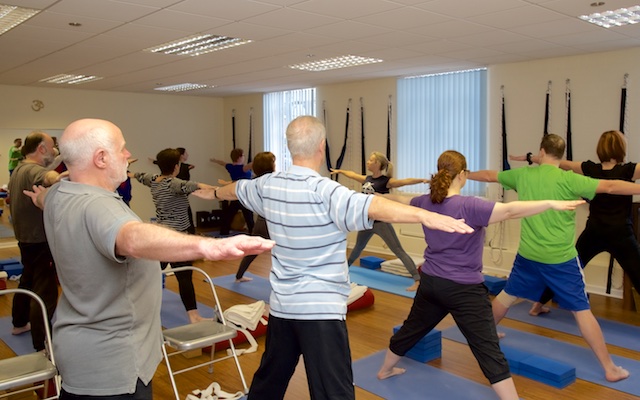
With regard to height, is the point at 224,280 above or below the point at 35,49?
below

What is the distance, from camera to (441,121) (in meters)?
7.44

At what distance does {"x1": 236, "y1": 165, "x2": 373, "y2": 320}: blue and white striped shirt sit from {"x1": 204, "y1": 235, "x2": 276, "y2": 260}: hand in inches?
31.7

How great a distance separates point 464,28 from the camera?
14.9ft

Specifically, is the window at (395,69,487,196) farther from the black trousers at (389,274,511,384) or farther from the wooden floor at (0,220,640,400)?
the black trousers at (389,274,511,384)

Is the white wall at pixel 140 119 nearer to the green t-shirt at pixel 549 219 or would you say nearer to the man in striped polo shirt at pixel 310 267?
the green t-shirt at pixel 549 219

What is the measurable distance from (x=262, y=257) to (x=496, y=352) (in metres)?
5.09

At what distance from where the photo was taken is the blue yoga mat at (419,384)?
3312 millimetres

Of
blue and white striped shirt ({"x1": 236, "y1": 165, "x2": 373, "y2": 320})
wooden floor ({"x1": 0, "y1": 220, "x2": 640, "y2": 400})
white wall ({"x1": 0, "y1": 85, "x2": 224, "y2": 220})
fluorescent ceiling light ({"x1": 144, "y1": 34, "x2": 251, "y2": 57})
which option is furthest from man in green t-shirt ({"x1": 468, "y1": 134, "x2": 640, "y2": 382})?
white wall ({"x1": 0, "y1": 85, "x2": 224, "y2": 220})

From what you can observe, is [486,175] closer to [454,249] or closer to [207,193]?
[454,249]

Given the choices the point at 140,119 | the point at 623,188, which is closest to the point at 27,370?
the point at 623,188

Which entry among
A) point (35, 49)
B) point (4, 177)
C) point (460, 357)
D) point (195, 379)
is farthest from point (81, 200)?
A: point (4, 177)

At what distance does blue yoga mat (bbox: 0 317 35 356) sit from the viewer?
409 cm

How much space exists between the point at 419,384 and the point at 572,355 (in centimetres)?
128

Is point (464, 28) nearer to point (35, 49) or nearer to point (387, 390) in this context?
point (387, 390)
